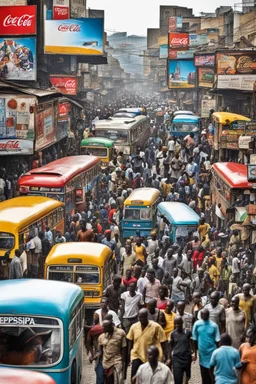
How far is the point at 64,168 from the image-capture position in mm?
29172

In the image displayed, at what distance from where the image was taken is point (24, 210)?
2198 cm

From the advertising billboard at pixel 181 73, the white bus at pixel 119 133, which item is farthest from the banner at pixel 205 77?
the white bus at pixel 119 133

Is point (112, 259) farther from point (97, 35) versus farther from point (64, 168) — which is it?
point (97, 35)

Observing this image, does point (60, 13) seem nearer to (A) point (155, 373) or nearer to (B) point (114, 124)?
(B) point (114, 124)

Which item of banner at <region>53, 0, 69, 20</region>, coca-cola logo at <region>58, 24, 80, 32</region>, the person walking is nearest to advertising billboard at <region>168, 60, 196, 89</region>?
banner at <region>53, 0, 69, 20</region>

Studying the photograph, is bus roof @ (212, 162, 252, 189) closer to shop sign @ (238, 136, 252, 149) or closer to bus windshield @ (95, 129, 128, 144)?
shop sign @ (238, 136, 252, 149)

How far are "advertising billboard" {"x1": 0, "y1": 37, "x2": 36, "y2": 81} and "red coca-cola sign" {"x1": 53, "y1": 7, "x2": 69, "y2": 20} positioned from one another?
2523 cm

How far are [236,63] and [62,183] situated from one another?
30065 mm

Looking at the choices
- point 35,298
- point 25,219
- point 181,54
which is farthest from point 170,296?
point 181,54

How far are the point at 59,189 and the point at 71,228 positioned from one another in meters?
2.01

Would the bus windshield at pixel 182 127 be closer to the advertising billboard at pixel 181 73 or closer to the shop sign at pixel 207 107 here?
the shop sign at pixel 207 107

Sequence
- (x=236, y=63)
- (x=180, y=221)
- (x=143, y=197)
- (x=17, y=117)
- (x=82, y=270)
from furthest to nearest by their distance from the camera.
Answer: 1. (x=236, y=63)
2. (x=17, y=117)
3. (x=143, y=197)
4. (x=180, y=221)
5. (x=82, y=270)

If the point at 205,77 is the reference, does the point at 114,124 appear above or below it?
below

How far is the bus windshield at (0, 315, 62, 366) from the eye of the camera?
1209 cm
